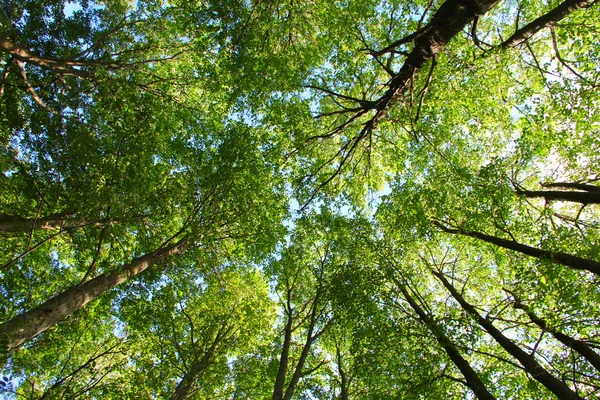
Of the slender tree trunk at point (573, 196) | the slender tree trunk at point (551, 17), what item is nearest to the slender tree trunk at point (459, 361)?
the slender tree trunk at point (573, 196)

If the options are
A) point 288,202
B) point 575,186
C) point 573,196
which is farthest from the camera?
point 288,202

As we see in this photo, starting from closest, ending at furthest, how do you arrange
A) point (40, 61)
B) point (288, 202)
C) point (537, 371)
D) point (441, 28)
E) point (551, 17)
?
point (441, 28) → point (551, 17) → point (537, 371) → point (40, 61) → point (288, 202)

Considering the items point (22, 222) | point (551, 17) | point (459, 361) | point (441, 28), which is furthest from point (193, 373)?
point (551, 17)

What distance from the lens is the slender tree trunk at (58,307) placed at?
5332mm

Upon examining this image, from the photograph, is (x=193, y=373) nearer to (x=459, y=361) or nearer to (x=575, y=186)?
(x=459, y=361)

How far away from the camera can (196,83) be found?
39.5 feet

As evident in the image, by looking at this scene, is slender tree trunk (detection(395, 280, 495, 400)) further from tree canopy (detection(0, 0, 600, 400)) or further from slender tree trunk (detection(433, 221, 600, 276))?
slender tree trunk (detection(433, 221, 600, 276))

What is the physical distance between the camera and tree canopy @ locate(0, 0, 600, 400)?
6812mm

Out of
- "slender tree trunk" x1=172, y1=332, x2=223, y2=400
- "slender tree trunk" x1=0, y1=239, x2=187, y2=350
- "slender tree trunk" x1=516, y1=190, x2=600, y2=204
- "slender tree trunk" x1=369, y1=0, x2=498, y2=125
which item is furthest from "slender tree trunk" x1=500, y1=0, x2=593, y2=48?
"slender tree trunk" x1=172, y1=332, x2=223, y2=400

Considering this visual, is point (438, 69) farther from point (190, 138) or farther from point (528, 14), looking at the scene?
point (190, 138)

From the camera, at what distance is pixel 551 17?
19.6ft

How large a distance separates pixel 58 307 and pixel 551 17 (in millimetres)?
12082

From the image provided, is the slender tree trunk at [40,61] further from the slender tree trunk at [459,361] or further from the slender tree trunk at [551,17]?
the slender tree trunk at [459,361]

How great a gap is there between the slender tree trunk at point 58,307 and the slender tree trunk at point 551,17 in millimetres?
11055
